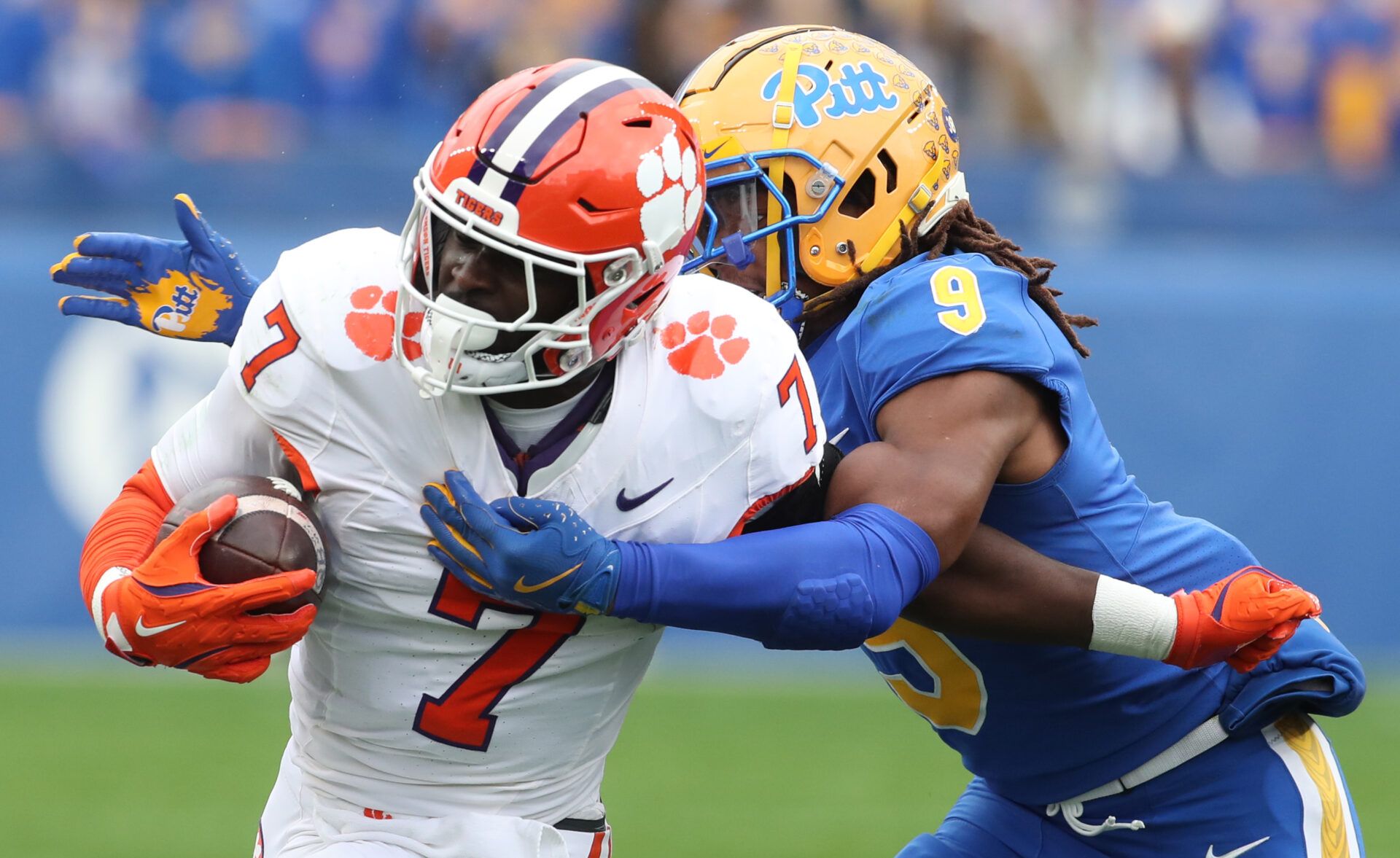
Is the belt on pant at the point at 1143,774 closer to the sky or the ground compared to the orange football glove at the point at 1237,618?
closer to the ground

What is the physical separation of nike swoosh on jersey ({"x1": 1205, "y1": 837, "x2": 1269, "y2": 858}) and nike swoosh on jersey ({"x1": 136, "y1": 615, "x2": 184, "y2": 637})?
183 cm

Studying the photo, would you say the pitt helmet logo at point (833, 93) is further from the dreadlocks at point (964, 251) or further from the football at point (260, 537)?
the football at point (260, 537)

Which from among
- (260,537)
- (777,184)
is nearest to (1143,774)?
(777,184)

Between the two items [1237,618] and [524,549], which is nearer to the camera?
[524,549]

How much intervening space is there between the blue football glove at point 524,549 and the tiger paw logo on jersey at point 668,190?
438 mm

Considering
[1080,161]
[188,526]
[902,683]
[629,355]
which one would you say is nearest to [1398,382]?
[1080,161]

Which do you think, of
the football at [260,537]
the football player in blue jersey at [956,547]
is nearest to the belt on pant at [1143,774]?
the football player in blue jersey at [956,547]

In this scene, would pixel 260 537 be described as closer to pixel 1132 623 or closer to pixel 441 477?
pixel 441 477

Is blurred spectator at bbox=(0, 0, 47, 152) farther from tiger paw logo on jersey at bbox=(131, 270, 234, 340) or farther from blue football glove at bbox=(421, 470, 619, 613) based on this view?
blue football glove at bbox=(421, 470, 619, 613)

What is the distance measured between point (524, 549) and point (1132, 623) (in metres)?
1.10

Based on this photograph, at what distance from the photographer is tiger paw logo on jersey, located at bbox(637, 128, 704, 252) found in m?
2.63

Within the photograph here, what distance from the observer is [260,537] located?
2.54m

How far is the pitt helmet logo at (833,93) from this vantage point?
339 centimetres

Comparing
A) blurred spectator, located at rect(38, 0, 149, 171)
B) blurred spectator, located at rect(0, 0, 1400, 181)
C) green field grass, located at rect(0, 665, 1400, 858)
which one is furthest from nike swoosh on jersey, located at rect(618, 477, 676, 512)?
blurred spectator, located at rect(38, 0, 149, 171)
